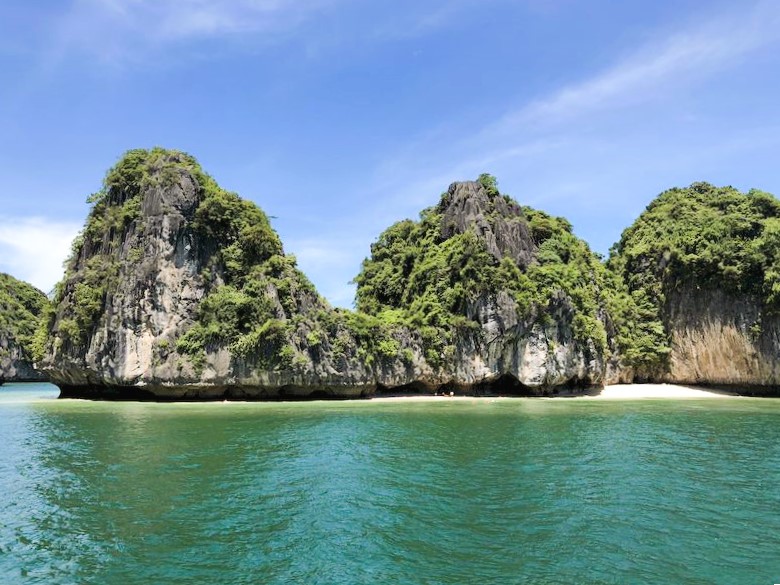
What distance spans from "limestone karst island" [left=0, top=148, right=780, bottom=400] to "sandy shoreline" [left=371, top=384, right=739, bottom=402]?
980 millimetres

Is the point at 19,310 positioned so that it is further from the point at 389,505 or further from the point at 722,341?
the point at 722,341

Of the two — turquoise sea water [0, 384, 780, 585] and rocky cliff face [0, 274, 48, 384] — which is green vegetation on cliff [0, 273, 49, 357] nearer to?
rocky cliff face [0, 274, 48, 384]

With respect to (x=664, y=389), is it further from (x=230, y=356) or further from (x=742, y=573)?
(x=742, y=573)

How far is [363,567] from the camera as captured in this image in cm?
773

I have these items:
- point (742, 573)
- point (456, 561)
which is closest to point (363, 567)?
point (456, 561)

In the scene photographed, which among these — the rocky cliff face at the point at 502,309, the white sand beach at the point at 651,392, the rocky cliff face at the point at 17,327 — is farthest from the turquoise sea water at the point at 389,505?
the rocky cliff face at the point at 17,327

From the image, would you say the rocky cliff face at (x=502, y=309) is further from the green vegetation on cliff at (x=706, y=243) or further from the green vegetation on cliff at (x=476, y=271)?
the green vegetation on cliff at (x=706, y=243)

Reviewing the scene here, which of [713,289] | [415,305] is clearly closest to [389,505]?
[415,305]

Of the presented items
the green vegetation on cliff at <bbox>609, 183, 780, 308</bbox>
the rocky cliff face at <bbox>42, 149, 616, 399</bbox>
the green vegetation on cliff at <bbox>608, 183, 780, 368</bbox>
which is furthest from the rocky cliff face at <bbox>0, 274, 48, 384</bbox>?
the green vegetation on cliff at <bbox>609, 183, 780, 308</bbox>

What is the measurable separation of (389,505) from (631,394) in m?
35.7

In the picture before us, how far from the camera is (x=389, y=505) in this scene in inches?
417

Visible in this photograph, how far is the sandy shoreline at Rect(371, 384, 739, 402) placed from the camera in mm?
37438

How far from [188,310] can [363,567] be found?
97.2 feet

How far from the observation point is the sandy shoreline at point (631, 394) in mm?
37438
